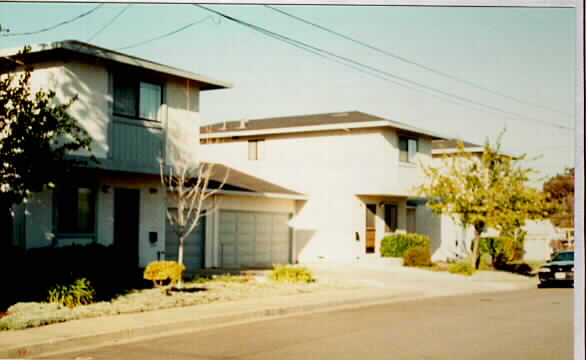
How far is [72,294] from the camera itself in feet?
49.4

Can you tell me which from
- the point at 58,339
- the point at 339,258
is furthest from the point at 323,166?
the point at 58,339

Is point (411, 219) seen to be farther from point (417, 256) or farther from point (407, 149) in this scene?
point (417, 256)

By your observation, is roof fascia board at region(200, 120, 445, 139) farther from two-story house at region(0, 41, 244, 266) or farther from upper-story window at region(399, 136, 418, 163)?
two-story house at region(0, 41, 244, 266)

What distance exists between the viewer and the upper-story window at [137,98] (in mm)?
20422

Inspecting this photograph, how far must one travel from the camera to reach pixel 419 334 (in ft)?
43.0

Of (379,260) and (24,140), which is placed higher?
(24,140)

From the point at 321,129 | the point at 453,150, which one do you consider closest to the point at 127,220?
the point at 321,129

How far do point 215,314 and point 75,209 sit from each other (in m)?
7.11

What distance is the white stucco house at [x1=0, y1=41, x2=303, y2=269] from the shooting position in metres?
19.1

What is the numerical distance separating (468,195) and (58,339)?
2221cm

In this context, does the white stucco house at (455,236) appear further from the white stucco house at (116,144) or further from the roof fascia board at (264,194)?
the white stucco house at (116,144)

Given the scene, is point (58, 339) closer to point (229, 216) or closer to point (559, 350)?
point (559, 350)

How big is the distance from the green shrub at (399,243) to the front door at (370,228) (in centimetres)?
70

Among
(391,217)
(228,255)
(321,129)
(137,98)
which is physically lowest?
(228,255)
